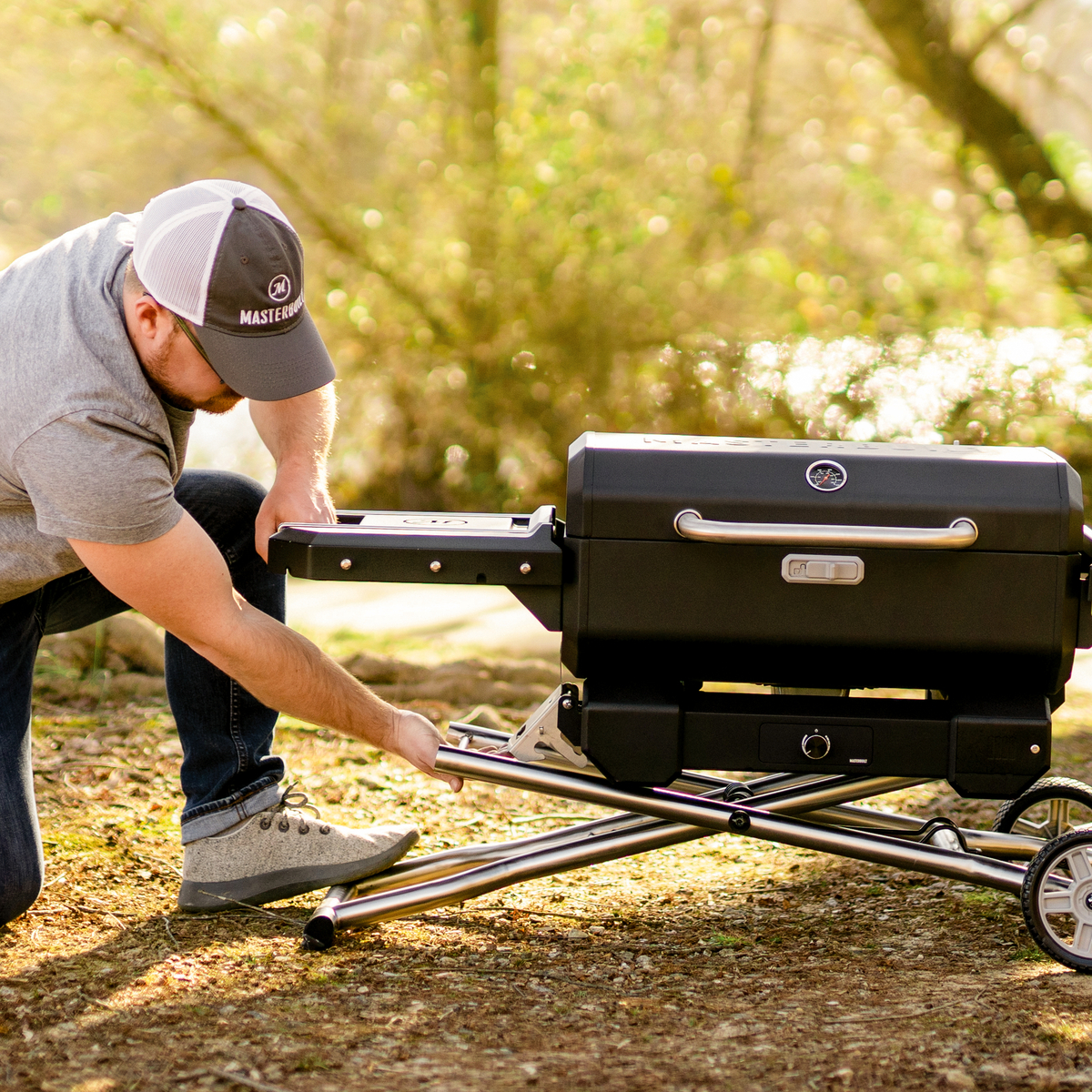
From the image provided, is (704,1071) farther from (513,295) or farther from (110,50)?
(110,50)

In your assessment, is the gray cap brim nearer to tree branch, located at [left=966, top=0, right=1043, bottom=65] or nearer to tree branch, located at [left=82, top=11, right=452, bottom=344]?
tree branch, located at [left=82, top=11, right=452, bottom=344]

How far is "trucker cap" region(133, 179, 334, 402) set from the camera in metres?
1.96

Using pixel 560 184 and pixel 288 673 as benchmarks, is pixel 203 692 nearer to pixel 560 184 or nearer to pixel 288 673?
pixel 288 673

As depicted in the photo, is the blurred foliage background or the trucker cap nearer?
the trucker cap

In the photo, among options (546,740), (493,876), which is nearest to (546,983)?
(493,876)

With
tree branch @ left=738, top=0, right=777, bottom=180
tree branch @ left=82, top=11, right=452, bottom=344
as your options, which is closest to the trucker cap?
tree branch @ left=82, top=11, right=452, bottom=344

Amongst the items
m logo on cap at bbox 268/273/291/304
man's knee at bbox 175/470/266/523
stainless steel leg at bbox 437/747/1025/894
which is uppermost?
m logo on cap at bbox 268/273/291/304

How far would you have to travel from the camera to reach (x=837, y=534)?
1920mm

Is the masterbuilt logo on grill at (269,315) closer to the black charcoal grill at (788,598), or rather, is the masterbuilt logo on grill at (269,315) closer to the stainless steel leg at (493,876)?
the black charcoal grill at (788,598)

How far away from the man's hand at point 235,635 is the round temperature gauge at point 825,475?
2.64 feet

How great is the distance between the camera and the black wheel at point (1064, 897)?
2.05 meters

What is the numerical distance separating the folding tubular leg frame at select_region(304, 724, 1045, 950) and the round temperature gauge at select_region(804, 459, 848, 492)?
0.60 m

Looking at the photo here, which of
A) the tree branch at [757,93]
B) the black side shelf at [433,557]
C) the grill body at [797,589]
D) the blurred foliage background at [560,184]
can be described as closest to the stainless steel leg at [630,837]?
the grill body at [797,589]

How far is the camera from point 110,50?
6.92 meters
